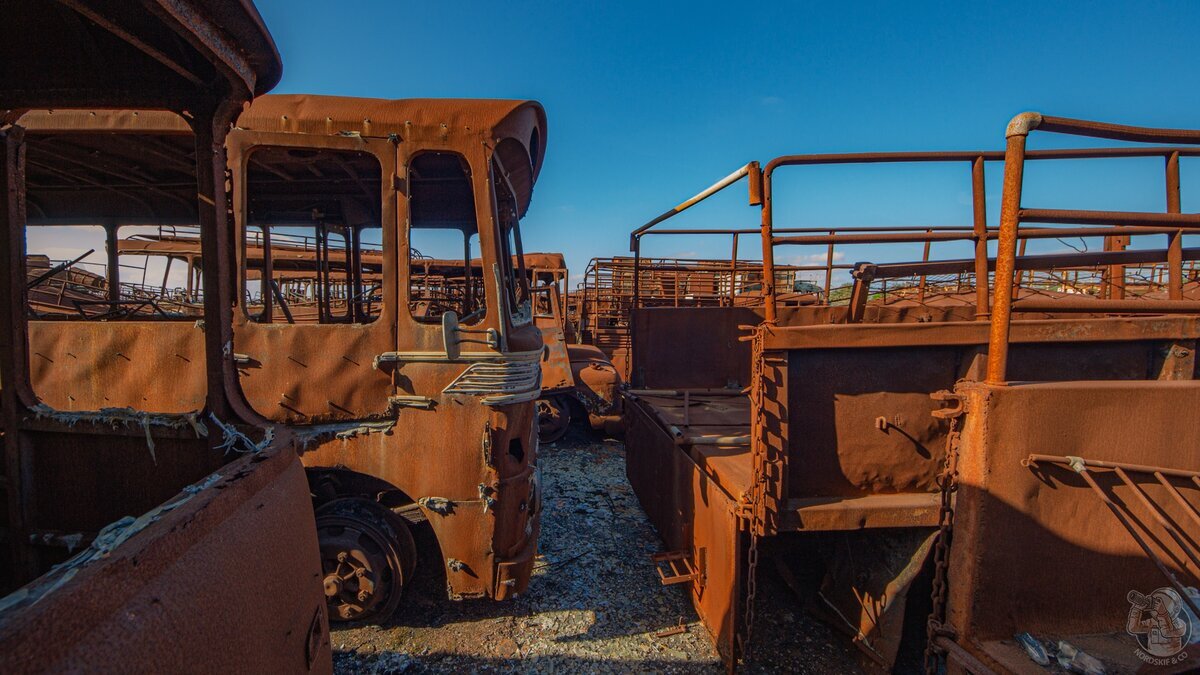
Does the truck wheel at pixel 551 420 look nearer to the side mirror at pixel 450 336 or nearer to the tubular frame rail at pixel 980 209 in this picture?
the side mirror at pixel 450 336

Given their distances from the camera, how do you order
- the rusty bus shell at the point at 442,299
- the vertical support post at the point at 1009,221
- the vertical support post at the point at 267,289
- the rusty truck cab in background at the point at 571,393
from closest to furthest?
the vertical support post at the point at 1009,221 < the vertical support post at the point at 267,289 < the rusty bus shell at the point at 442,299 < the rusty truck cab in background at the point at 571,393

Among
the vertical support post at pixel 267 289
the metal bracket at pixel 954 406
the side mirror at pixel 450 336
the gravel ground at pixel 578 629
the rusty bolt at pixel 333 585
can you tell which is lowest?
the gravel ground at pixel 578 629

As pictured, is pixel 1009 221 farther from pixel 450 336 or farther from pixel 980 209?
pixel 450 336

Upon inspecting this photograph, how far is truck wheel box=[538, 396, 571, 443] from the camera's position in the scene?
23.8 feet

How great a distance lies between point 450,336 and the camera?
8.68 feet

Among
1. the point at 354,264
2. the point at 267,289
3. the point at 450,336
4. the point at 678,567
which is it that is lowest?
the point at 678,567

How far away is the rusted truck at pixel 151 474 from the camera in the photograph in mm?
794

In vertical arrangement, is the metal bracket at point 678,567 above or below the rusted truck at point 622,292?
below

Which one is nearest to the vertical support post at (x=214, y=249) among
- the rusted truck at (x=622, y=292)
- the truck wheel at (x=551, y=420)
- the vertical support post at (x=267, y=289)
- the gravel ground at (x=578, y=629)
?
the vertical support post at (x=267, y=289)

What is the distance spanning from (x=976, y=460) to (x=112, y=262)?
6.56m

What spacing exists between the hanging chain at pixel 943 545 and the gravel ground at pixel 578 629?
2.31 feet

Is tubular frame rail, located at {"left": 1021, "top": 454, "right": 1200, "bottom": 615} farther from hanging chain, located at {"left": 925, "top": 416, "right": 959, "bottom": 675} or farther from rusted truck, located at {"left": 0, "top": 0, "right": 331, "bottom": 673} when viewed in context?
rusted truck, located at {"left": 0, "top": 0, "right": 331, "bottom": 673}

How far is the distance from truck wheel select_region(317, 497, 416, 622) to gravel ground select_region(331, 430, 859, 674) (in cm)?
28

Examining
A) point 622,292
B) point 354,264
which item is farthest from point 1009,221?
point 622,292
